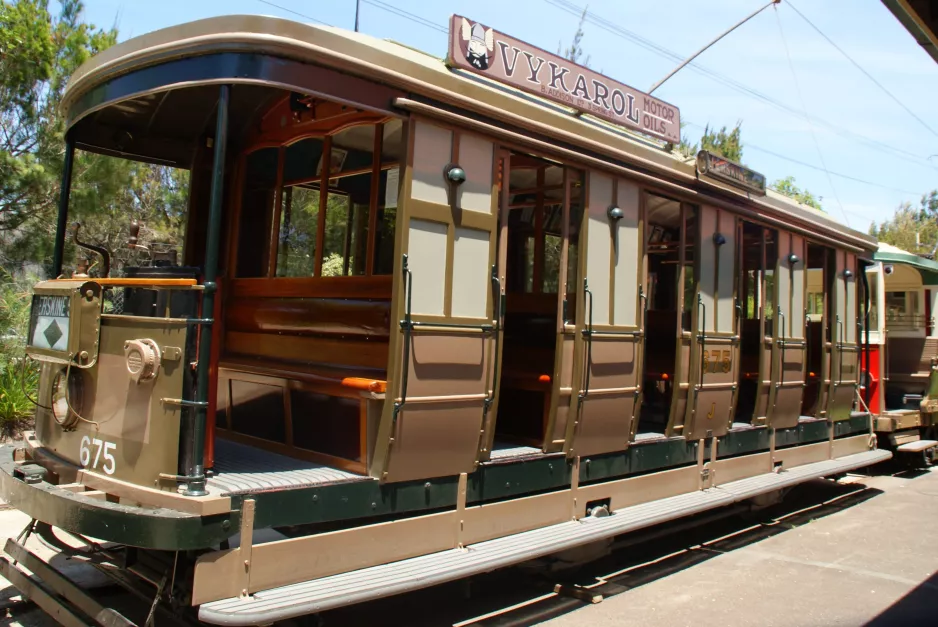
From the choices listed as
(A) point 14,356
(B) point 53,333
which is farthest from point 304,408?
(A) point 14,356

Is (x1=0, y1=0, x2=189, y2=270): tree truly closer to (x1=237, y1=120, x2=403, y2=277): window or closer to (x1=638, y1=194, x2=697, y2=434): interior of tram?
(x1=237, y1=120, x2=403, y2=277): window

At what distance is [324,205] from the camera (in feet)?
16.9

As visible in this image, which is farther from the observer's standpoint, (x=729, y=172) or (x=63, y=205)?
(x=729, y=172)

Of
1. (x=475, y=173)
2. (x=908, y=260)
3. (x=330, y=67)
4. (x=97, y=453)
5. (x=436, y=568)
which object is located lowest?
(x=436, y=568)

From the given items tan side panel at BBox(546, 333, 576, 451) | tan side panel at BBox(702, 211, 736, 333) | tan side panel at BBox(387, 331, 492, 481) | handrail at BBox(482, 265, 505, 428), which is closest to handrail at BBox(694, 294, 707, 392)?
tan side panel at BBox(702, 211, 736, 333)

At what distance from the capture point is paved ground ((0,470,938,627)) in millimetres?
5133

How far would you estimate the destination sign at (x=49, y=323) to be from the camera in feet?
14.0

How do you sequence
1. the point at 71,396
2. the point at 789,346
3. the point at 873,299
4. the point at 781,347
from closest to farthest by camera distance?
the point at 71,396, the point at 781,347, the point at 789,346, the point at 873,299

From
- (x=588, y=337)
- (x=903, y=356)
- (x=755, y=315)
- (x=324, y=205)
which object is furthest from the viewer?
(x=903, y=356)

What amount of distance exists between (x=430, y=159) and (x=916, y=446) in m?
9.26

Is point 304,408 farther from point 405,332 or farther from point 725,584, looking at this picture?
point 725,584

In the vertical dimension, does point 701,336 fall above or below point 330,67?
below

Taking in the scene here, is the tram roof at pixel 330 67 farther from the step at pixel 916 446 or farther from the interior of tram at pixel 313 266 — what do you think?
the step at pixel 916 446

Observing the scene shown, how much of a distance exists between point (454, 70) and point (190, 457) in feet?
8.78
